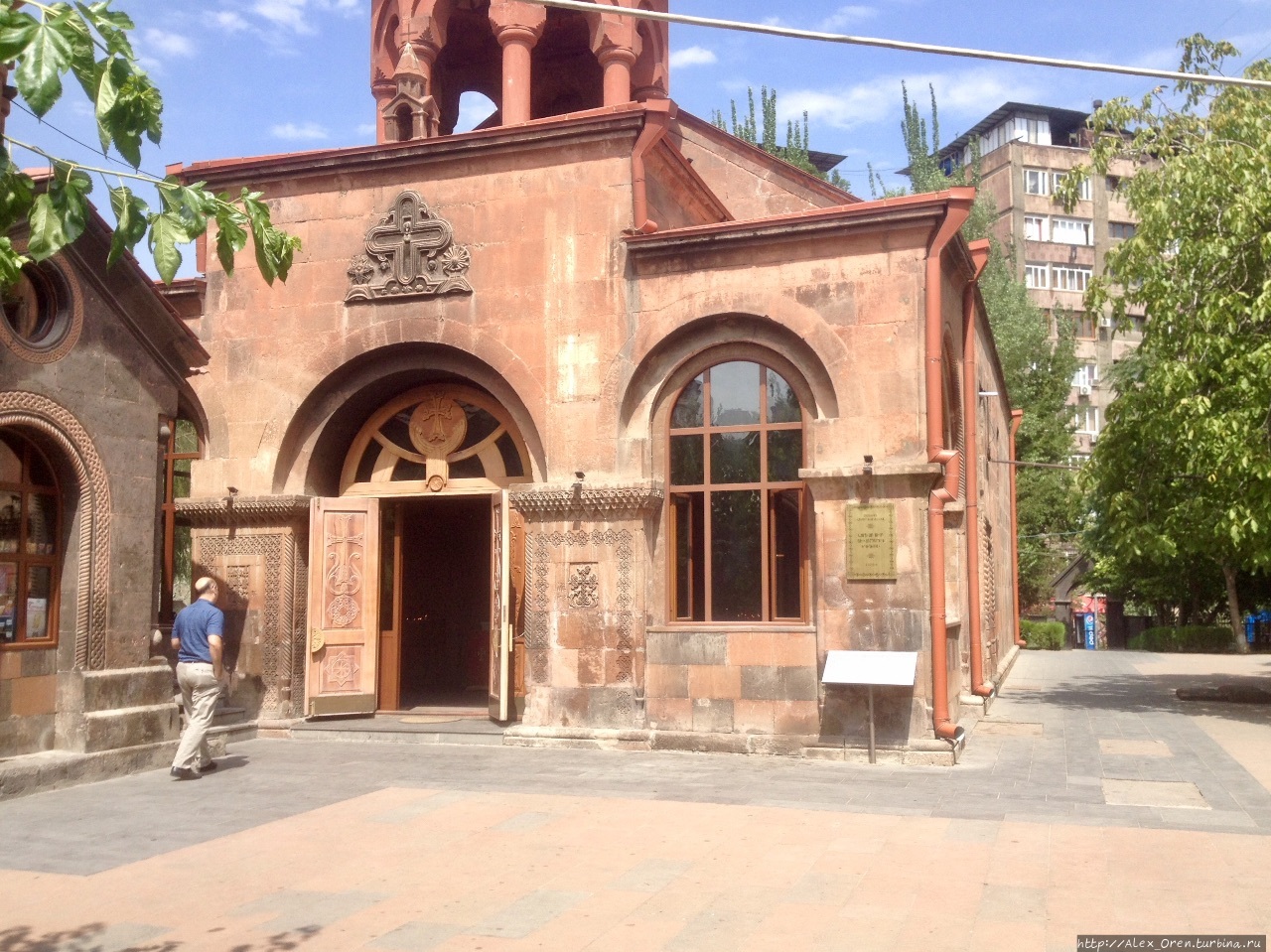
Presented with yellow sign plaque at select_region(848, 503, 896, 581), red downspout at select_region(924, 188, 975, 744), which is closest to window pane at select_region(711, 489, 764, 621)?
yellow sign plaque at select_region(848, 503, 896, 581)

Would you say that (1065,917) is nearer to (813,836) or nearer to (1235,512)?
(813,836)

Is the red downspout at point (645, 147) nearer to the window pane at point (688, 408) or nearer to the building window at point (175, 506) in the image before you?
the window pane at point (688, 408)

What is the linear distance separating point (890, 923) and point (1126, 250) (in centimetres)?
1113

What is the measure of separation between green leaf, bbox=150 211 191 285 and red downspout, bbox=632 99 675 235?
30.6 ft

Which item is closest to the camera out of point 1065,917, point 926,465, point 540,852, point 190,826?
point 1065,917

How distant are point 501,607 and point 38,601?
4598mm

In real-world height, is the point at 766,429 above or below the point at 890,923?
above

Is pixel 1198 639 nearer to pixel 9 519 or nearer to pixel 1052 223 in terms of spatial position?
pixel 1052 223

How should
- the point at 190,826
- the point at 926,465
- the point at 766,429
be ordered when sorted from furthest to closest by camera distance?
the point at 766,429 → the point at 926,465 → the point at 190,826

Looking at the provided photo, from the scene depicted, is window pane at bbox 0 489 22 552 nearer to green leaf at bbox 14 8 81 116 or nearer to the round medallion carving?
the round medallion carving

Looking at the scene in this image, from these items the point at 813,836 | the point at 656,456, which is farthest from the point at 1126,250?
the point at 813,836

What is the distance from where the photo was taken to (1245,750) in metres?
12.2

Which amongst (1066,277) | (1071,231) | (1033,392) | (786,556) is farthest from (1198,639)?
(786,556)

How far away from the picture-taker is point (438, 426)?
14.4 m
